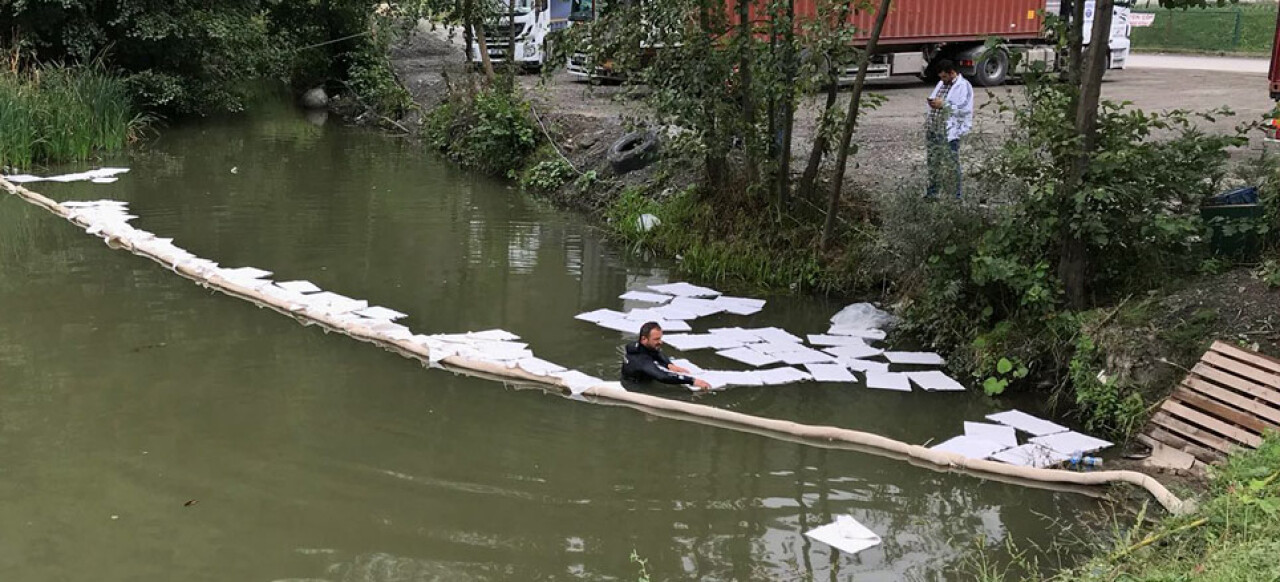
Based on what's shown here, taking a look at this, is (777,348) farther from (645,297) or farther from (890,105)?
(890,105)

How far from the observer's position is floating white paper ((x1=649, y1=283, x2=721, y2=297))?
9.27 meters

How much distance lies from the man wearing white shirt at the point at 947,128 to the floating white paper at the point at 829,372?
5.69 feet

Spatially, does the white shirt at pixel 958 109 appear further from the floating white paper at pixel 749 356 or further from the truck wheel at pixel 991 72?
the truck wheel at pixel 991 72

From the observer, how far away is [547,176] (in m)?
13.9

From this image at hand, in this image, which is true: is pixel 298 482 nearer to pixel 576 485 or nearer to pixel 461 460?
pixel 461 460

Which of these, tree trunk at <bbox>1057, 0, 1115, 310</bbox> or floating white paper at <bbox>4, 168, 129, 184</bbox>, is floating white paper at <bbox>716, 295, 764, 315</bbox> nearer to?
tree trunk at <bbox>1057, 0, 1115, 310</bbox>

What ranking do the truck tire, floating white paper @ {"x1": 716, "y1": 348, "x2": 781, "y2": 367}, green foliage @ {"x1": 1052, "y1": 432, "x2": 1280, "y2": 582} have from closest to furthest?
green foliage @ {"x1": 1052, "y1": 432, "x2": 1280, "y2": 582} → floating white paper @ {"x1": 716, "y1": 348, "x2": 781, "y2": 367} → the truck tire

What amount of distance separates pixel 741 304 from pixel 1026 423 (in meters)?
2.93

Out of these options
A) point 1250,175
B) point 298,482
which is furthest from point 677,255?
point 298,482

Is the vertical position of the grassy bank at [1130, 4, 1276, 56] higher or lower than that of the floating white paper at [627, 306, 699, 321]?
higher

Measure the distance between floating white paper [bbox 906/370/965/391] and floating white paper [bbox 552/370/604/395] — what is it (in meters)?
2.09

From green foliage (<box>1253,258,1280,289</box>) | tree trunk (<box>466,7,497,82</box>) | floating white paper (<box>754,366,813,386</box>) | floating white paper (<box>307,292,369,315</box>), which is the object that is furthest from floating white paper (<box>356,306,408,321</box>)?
tree trunk (<box>466,7,497,82</box>)

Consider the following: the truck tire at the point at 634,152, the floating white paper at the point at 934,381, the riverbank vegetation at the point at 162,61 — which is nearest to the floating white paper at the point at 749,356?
the floating white paper at the point at 934,381

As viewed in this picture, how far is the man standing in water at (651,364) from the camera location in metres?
6.89
